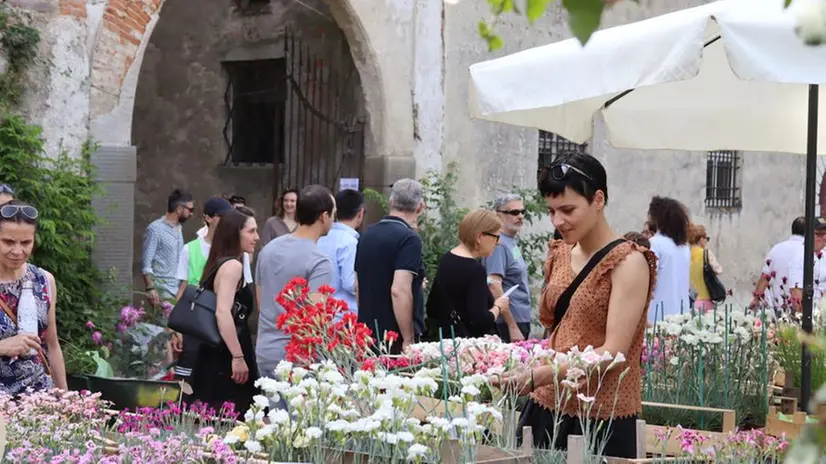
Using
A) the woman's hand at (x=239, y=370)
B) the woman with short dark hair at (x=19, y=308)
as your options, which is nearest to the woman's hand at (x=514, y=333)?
the woman's hand at (x=239, y=370)

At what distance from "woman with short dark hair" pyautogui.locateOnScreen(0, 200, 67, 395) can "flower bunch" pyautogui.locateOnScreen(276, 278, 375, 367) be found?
38.8 inches

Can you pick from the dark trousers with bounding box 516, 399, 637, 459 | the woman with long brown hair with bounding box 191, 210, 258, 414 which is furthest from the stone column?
the dark trousers with bounding box 516, 399, 637, 459

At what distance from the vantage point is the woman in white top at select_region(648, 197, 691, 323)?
8.70 metres

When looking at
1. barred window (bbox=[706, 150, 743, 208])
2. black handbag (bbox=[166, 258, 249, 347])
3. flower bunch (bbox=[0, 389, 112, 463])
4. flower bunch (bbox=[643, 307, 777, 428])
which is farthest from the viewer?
barred window (bbox=[706, 150, 743, 208])

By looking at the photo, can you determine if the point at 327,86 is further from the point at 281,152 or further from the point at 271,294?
the point at 271,294

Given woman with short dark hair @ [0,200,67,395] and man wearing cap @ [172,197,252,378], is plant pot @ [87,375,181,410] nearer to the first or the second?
woman with short dark hair @ [0,200,67,395]

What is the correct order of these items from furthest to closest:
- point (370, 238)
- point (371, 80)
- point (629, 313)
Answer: point (371, 80)
point (370, 238)
point (629, 313)

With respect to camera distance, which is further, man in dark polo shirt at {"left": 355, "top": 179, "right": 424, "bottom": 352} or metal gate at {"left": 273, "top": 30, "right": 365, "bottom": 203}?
metal gate at {"left": 273, "top": 30, "right": 365, "bottom": 203}

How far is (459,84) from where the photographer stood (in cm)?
1242

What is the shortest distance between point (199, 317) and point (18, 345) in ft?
4.78

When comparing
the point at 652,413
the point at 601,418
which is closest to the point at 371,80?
the point at 652,413

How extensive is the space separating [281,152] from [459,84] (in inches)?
84.0

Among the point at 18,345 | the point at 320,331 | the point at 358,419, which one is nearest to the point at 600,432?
the point at 358,419

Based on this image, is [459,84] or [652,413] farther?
[459,84]
